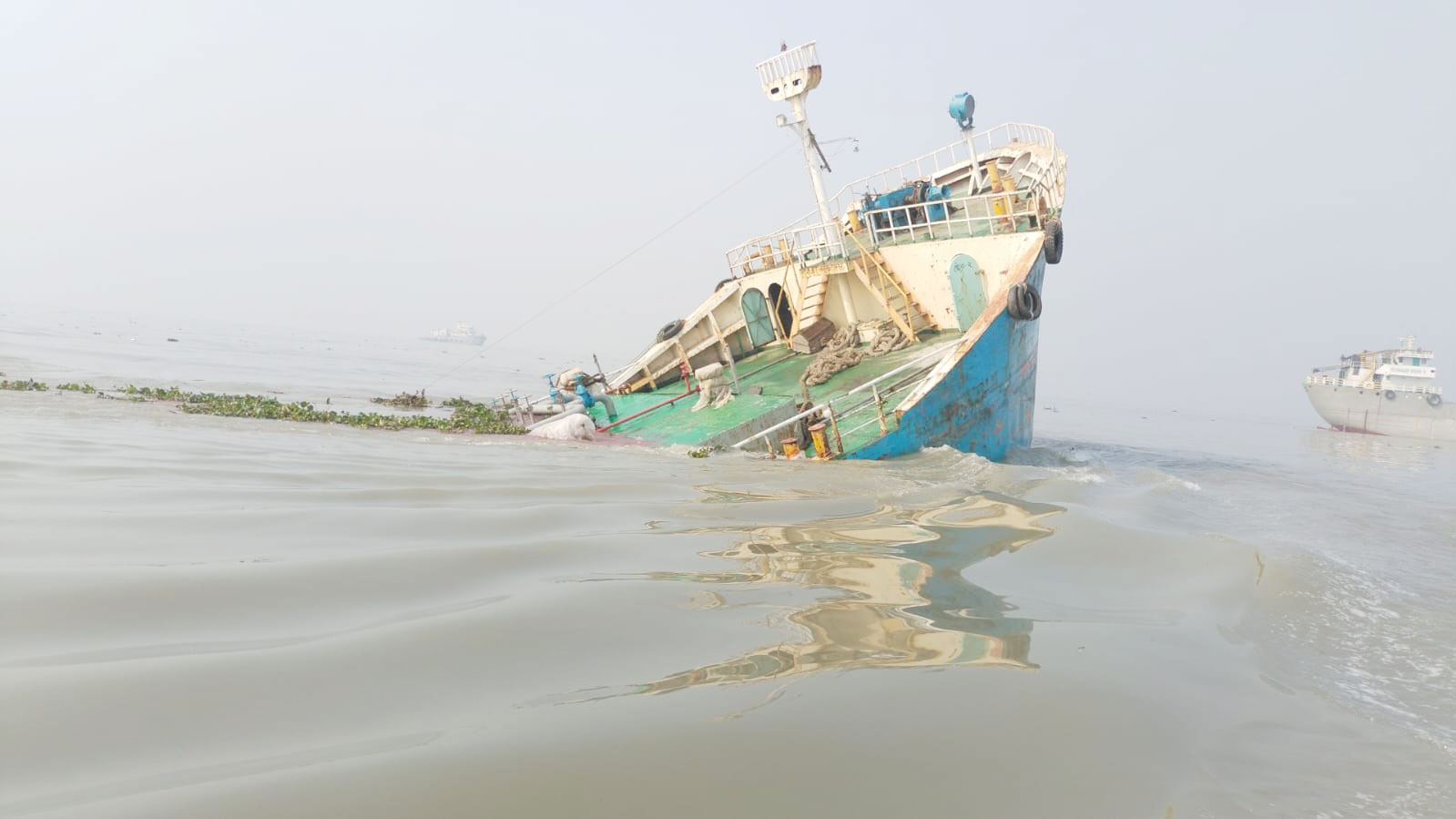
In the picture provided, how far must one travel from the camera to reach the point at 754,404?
47.1 feet

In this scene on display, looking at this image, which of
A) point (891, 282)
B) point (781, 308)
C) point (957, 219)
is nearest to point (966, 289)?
point (891, 282)

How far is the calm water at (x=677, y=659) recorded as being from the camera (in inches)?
81.8

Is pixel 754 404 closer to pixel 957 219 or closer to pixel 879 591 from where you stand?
pixel 957 219

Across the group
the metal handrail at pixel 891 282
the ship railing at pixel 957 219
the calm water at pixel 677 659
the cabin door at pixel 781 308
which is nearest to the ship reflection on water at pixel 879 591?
the calm water at pixel 677 659

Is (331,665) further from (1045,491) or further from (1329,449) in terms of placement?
(1329,449)

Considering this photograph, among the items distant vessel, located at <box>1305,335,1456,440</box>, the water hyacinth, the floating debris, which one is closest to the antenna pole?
the water hyacinth

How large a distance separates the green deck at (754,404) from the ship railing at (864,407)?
0.15 m

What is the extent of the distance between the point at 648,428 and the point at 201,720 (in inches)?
502

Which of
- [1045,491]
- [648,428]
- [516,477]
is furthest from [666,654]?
[648,428]

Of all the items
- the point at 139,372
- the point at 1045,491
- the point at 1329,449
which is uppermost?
the point at 139,372

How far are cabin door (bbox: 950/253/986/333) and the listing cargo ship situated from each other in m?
Result: 0.03

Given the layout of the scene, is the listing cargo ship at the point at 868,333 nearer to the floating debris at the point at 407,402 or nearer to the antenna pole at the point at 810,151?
the antenna pole at the point at 810,151

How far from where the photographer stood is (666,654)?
3057 millimetres

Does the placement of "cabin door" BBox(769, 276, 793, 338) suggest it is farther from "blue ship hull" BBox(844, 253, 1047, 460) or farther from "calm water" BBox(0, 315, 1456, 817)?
Answer: "calm water" BBox(0, 315, 1456, 817)
